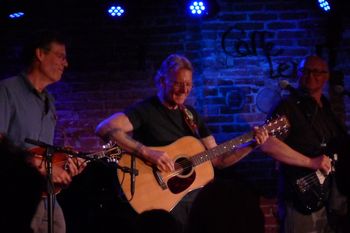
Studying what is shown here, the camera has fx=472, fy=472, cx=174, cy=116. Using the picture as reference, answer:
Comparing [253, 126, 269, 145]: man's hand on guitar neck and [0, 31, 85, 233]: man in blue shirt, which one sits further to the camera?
[253, 126, 269, 145]: man's hand on guitar neck

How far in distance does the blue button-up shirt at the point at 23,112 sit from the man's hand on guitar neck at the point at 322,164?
2.39 metres

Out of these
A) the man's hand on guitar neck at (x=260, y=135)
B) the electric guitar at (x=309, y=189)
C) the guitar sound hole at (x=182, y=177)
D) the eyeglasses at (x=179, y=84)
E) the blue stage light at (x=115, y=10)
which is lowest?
the electric guitar at (x=309, y=189)

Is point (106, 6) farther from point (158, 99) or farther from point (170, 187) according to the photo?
point (170, 187)

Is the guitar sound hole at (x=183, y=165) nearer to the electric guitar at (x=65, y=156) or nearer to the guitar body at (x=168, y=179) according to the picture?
the guitar body at (x=168, y=179)

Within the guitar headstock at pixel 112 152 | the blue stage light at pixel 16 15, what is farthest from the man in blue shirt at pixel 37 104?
the blue stage light at pixel 16 15

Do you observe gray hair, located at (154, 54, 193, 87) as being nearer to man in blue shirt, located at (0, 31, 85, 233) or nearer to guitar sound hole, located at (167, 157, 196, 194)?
guitar sound hole, located at (167, 157, 196, 194)

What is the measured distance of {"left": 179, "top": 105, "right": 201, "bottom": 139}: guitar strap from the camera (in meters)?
4.45

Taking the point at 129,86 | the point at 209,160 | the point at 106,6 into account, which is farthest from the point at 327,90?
the point at 106,6

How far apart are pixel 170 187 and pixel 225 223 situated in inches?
53.0

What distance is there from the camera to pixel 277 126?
4477mm

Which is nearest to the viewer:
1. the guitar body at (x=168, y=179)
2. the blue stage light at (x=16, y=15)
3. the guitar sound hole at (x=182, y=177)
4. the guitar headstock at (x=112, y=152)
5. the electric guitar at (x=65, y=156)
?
the electric guitar at (x=65, y=156)

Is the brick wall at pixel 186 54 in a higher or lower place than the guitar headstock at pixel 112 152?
higher

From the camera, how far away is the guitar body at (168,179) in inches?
158

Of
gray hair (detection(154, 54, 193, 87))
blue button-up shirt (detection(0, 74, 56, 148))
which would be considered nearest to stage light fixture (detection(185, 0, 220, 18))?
gray hair (detection(154, 54, 193, 87))
